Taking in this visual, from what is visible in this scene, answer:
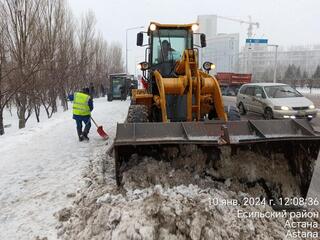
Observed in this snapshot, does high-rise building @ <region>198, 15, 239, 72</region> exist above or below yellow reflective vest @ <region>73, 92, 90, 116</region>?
above

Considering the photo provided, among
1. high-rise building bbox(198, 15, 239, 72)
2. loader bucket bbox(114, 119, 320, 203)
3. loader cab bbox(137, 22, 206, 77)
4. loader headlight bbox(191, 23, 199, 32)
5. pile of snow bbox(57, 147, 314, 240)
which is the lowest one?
pile of snow bbox(57, 147, 314, 240)

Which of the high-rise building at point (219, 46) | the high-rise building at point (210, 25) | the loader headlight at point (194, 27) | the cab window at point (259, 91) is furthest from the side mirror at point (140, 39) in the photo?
the high-rise building at point (210, 25)

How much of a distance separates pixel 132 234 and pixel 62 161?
4157mm

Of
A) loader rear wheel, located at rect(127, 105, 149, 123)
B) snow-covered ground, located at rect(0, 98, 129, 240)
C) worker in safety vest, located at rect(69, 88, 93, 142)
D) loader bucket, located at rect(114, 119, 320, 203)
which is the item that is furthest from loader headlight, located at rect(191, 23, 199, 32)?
loader bucket, located at rect(114, 119, 320, 203)

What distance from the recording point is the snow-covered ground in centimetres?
490

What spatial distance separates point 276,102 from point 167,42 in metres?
7.48

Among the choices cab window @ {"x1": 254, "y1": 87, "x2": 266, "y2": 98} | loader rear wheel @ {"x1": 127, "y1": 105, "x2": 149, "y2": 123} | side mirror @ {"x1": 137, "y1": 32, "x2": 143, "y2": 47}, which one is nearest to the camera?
loader rear wheel @ {"x1": 127, "y1": 105, "x2": 149, "y2": 123}

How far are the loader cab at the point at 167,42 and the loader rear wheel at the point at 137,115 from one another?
5.16 ft

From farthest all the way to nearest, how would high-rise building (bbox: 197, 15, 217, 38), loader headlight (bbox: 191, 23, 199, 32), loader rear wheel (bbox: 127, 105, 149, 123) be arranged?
high-rise building (bbox: 197, 15, 217, 38) < loader headlight (bbox: 191, 23, 199, 32) < loader rear wheel (bbox: 127, 105, 149, 123)

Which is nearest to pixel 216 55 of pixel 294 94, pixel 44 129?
pixel 294 94

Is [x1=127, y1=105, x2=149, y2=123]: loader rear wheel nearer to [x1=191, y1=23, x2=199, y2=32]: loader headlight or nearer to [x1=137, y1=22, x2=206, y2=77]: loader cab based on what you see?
[x1=137, y1=22, x2=206, y2=77]: loader cab

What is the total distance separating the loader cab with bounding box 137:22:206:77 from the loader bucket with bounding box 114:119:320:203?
3.47 meters

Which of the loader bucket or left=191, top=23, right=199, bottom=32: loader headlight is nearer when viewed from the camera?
the loader bucket

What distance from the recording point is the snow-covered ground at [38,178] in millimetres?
4898
